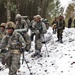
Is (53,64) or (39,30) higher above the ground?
(39,30)

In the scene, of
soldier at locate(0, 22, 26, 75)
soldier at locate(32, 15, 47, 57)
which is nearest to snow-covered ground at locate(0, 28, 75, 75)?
soldier at locate(32, 15, 47, 57)

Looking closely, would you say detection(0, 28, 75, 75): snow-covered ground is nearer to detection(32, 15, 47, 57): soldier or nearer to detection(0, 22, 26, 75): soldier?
detection(32, 15, 47, 57): soldier

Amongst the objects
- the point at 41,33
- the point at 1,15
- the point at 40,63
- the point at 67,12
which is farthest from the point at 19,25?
the point at 67,12

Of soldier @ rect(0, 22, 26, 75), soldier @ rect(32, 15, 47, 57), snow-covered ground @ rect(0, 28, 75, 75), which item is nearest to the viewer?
soldier @ rect(0, 22, 26, 75)

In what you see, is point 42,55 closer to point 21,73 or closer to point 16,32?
point 21,73

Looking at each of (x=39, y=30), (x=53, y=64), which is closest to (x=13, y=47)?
(x=53, y=64)

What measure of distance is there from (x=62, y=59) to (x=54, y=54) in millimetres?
2031

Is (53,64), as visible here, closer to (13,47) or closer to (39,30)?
(39,30)

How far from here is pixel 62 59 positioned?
14.9 meters

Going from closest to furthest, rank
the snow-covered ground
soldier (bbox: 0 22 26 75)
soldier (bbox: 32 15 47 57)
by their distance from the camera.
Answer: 1. soldier (bbox: 0 22 26 75)
2. the snow-covered ground
3. soldier (bbox: 32 15 47 57)

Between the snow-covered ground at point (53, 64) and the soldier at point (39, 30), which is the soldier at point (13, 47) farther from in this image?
the soldier at point (39, 30)

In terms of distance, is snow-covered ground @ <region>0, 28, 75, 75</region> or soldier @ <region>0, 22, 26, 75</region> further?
snow-covered ground @ <region>0, 28, 75, 75</region>

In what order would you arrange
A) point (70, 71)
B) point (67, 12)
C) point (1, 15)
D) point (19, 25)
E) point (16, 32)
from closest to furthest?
point (16, 32)
point (70, 71)
point (19, 25)
point (1, 15)
point (67, 12)

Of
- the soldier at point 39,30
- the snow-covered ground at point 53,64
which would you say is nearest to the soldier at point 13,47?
the snow-covered ground at point 53,64
